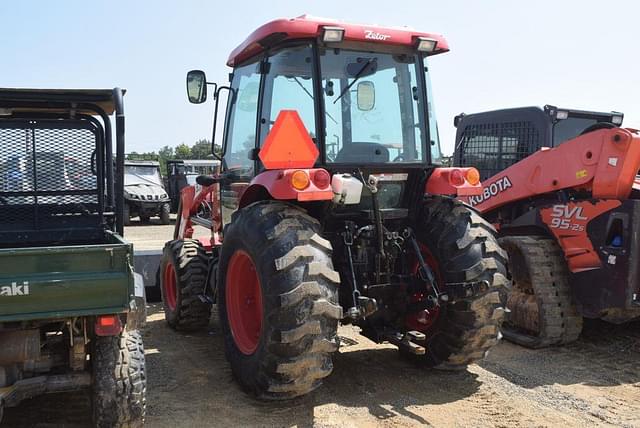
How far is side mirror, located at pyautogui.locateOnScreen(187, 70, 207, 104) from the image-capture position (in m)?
5.41

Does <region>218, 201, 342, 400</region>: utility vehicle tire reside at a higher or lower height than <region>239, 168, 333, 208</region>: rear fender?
lower

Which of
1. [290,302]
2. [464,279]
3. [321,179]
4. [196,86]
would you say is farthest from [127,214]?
[290,302]

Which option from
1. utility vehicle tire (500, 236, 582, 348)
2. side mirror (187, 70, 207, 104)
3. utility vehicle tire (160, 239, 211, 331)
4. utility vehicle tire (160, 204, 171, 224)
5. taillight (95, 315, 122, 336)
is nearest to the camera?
taillight (95, 315, 122, 336)

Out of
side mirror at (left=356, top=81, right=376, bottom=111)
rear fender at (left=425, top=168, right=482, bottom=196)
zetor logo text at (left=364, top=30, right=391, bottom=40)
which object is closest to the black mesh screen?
side mirror at (left=356, top=81, right=376, bottom=111)

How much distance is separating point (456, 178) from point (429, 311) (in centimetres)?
107

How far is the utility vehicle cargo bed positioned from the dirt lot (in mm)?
1085

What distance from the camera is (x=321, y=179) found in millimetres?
4160

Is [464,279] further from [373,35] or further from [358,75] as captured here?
[373,35]

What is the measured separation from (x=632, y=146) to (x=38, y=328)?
4.67 meters

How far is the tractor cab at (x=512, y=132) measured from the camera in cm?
664

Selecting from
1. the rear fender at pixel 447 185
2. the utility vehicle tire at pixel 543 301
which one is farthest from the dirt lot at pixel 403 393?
the rear fender at pixel 447 185

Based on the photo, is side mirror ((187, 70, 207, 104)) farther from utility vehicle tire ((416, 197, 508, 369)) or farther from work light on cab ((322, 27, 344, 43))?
utility vehicle tire ((416, 197, 508, 369))

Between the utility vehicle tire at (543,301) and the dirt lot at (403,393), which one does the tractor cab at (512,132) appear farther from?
the dirt lot at (403,393)

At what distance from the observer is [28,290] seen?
3.15m
